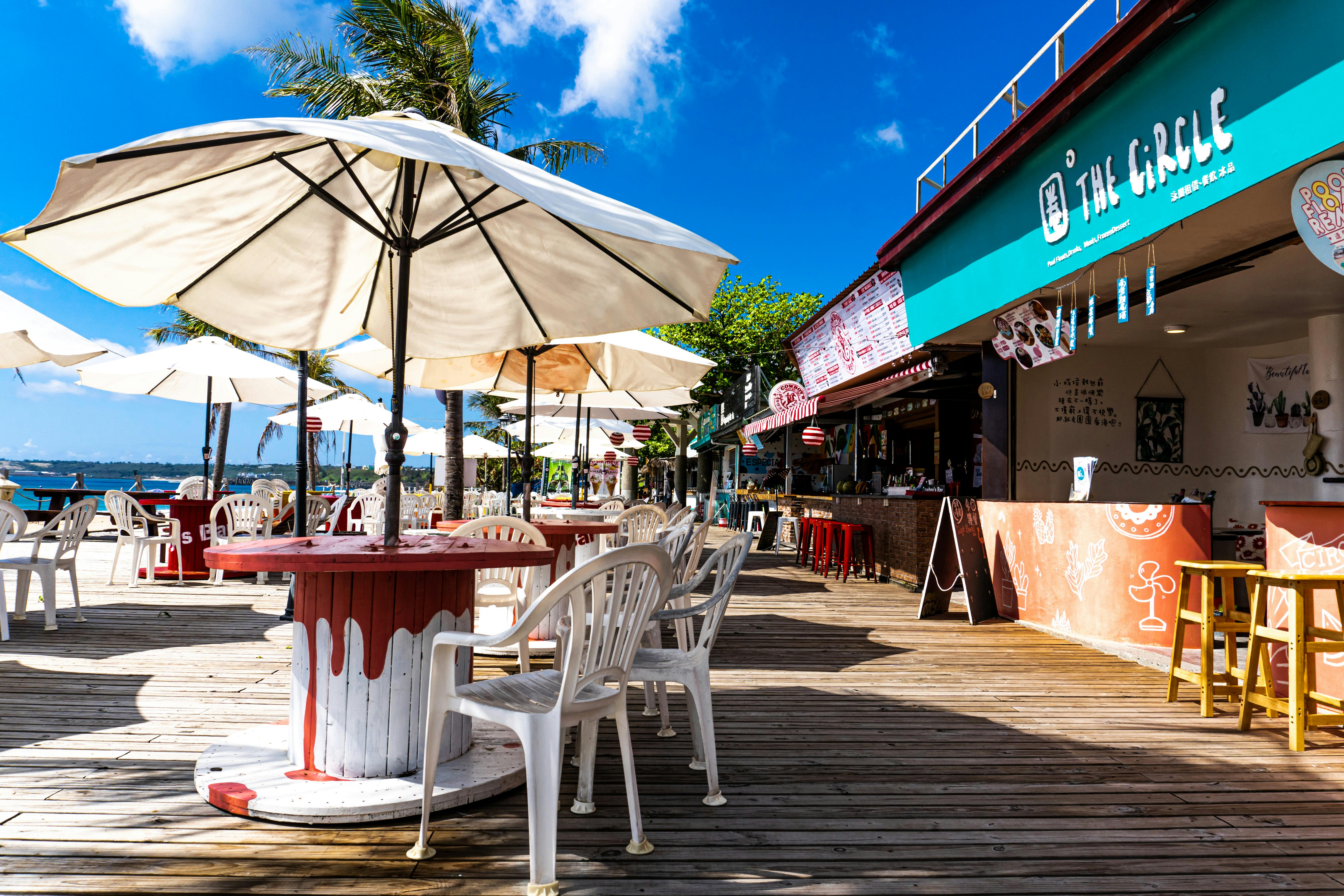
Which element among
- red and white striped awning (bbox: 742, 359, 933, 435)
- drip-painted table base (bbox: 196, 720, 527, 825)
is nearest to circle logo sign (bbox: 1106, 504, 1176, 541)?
red and white striped awning (bbox: 742, 359, 933, 435)

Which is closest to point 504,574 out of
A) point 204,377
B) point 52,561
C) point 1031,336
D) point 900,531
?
point 52,561

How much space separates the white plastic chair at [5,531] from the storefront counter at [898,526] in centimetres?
798

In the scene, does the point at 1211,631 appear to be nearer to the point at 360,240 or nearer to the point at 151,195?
the point at 360,240

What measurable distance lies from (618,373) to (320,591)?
447cm

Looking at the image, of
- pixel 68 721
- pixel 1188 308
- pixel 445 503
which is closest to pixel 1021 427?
pixel 1188 308

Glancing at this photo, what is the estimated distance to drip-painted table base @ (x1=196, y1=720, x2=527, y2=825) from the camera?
8.64 ft

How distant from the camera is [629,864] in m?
2.41

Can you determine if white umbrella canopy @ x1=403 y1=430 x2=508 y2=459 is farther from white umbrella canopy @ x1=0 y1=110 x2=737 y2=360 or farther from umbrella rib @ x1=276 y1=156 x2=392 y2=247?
umbrella rib @ x1=276 y1=156 x2=392 y2=247

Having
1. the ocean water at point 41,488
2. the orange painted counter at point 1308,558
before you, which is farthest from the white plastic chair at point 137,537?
the orange painted counter at point 1308,558

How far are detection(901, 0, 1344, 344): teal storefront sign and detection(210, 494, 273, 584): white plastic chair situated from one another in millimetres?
7654

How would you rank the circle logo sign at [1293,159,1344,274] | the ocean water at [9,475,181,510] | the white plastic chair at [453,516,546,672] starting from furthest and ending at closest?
the ocean water at [9,475,181,510]
the white plastic chair at [453,516,546,672]
the circle logo sign at [1293,159,1344,274]

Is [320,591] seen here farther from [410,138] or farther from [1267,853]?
[1267,853]

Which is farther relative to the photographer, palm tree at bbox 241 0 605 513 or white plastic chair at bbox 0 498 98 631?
palm tree at bbox 241 0 605 513

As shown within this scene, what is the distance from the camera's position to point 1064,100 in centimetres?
580
